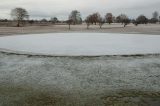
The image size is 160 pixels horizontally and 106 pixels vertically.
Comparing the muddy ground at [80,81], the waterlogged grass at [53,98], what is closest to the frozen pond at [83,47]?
the muddy ground at [80,81]

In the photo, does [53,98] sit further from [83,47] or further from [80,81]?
[83,47]

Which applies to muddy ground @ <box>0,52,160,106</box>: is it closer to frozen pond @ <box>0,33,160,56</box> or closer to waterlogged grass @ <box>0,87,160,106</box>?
waterlogged grass @ <box>0,87,160,106</box>

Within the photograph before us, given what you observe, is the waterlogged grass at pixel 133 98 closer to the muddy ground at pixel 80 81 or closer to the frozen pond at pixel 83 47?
the muddy ground at pixel 80 81

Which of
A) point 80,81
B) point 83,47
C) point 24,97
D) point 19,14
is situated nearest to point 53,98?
point 24,97

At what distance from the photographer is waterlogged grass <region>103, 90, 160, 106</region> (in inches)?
336

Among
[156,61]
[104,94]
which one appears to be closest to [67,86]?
[104,94]

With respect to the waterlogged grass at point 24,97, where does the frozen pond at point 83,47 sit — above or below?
above

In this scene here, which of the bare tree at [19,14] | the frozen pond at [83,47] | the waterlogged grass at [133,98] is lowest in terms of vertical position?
the waterlogged grass at [133,98]

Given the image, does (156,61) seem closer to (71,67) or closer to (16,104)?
(71,67)

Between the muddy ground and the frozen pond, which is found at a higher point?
the frozen pond

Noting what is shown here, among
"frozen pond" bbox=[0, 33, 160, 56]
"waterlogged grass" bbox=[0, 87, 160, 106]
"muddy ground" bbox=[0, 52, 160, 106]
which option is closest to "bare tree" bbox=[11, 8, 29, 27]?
"frozen pond" bbox=[0, 33, 160, 56]

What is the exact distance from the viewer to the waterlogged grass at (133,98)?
853 cm

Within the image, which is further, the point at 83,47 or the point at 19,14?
the point at 19,14

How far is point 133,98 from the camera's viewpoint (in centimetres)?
912
